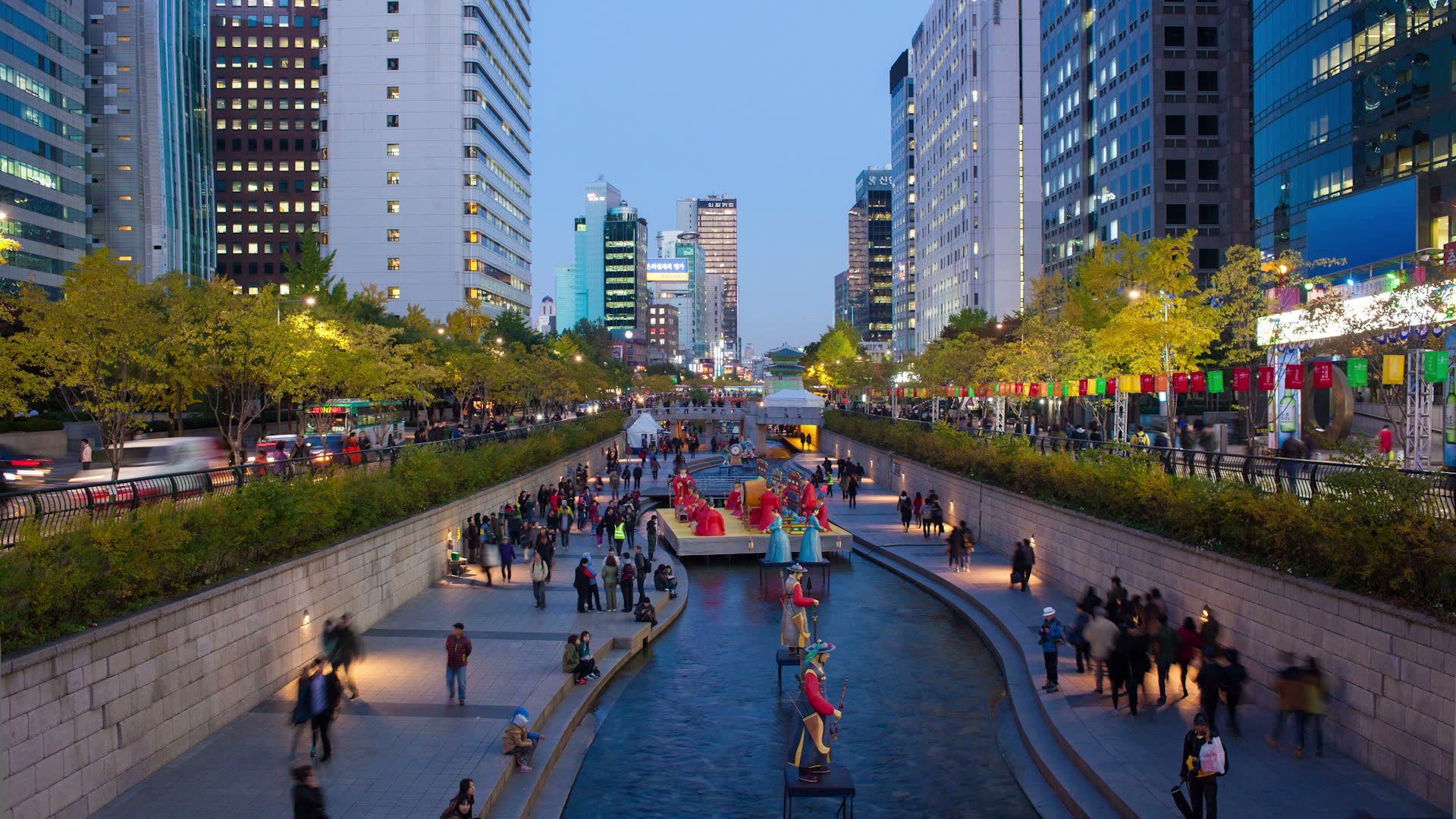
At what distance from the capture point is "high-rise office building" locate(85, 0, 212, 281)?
11000cm

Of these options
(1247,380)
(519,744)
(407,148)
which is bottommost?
(519,744)

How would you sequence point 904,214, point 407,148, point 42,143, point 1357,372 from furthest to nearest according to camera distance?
point 904,214 < point 407,148 < point 42,143 < point 1357,372

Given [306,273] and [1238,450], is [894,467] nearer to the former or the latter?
[1238,450]

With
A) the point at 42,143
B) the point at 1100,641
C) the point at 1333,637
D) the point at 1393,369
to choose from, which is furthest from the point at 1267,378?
the point at 42,143

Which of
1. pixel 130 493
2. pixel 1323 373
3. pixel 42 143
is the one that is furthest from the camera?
pixel 42 143

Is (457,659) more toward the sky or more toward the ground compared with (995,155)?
more toward the ground

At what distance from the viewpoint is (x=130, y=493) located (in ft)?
48.3

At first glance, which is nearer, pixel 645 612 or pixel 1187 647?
pixel 1187 647

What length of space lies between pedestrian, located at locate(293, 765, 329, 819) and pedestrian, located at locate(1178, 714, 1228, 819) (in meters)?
9.22

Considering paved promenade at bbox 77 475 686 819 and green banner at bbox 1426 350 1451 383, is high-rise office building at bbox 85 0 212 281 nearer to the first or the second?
paved promenade at bbox 77 475 686 819

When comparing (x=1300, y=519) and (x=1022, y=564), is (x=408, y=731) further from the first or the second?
(x=1022, y=564)

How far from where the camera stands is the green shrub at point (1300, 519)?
1159cm

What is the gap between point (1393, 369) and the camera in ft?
64.3

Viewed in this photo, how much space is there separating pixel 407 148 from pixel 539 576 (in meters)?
80.5
